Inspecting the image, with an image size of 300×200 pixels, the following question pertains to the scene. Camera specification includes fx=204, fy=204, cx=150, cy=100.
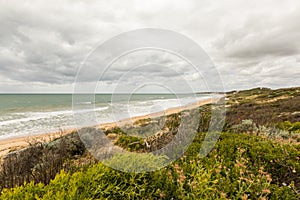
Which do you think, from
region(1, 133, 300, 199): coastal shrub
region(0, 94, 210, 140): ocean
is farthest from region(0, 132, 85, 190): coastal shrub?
region(0, 94, 210, 140): ocean

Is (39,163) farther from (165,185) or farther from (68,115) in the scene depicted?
(68,115)

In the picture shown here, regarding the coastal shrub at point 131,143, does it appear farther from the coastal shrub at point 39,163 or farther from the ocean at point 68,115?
the coastal shrub at point 39,163

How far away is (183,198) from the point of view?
2.62m

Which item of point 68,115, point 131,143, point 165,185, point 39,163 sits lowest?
point 68,115

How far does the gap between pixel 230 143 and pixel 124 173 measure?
274cm

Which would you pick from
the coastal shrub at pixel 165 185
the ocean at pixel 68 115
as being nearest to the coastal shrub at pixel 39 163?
the coastal shrub at pixel 165 185

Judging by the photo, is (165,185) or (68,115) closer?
(165,185)

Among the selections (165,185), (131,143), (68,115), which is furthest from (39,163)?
(68,115)

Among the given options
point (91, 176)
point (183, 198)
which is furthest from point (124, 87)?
point (183, 198)

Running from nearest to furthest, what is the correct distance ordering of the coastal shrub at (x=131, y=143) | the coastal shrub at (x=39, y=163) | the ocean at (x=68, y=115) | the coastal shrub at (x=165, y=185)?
the coastal shrub at (x=165, y=185) → the coastal shrub at (x=39, y=163) → the coastal shrub at (x=131, y=143) → the ocean at (x=68, y=115)

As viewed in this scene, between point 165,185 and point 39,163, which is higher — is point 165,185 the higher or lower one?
the higher one

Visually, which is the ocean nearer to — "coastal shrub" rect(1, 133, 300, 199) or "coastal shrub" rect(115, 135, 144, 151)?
"coastal shrub" rect(115, 135, 144, 151)

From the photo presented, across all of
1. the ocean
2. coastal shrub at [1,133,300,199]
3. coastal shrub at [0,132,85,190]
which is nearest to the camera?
coastal shrub at [1,133,300,199]

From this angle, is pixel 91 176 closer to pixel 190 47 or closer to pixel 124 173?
pixel 124 173
